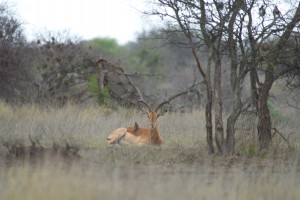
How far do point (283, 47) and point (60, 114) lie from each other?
9.53 metres

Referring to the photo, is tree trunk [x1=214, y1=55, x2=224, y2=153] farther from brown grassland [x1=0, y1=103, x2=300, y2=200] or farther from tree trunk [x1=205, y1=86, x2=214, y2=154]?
brown grassland [x1=0, y1=103, x2=300, y2=200]

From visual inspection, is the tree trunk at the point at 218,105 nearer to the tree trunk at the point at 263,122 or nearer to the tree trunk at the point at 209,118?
the tree trunk at the point at 209,118

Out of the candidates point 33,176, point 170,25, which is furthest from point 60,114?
point 33,176

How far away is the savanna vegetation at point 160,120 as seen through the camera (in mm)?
8280

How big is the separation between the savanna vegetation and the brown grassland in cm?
3

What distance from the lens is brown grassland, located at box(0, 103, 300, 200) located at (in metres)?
7.78

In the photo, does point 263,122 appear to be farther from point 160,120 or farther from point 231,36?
point 160,120

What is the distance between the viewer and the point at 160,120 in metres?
20.3

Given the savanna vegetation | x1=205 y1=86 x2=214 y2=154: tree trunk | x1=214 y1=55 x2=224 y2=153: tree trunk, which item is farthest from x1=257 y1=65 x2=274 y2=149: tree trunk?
x1=205 y1=86 x2=214 y2=154: tree trunk

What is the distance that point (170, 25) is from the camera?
13156 millimetres

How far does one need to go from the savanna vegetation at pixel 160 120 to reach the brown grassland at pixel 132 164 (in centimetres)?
3

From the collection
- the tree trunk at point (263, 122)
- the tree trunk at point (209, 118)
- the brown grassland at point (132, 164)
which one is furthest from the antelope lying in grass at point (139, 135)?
the tree trunk at point (263, 122)

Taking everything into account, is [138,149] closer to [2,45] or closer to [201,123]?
[201,123]

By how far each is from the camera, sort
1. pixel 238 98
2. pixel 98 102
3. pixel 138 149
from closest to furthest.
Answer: pixel 238 98
pixel 138 149
pixel 98 102
